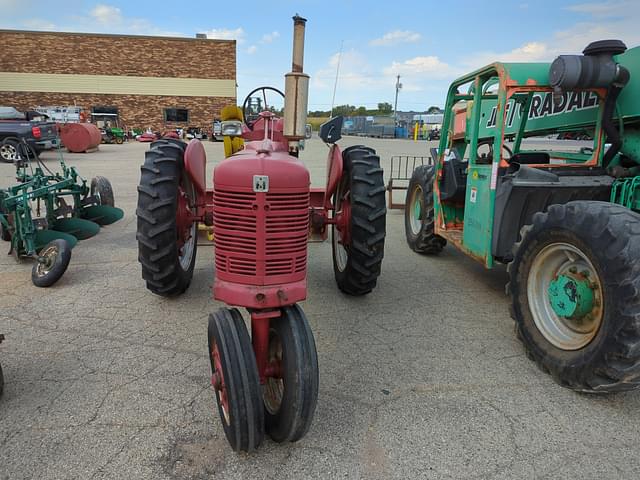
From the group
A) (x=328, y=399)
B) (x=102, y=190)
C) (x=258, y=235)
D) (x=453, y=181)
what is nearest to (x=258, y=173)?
(x=258, y=235)

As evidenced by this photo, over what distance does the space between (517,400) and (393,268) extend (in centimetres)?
267

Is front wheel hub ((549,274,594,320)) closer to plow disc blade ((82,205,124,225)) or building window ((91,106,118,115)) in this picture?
plow disc blade ((82,205,124,225))

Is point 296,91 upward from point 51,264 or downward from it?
upward

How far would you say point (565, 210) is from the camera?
299cm

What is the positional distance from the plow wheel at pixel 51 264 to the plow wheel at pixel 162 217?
1.11 metres

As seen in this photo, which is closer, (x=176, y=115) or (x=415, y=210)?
(x=415, y=210)

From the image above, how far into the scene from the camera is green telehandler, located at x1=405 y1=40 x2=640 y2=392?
2.63 m

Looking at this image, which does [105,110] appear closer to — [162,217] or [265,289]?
[162,217]

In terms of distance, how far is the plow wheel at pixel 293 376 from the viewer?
218 cm

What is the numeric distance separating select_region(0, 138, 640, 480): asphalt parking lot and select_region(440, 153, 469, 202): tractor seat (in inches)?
44.0

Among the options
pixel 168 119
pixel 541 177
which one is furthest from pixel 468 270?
pixel 168 119

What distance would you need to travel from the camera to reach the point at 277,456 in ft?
7.68

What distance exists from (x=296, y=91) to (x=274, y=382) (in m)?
1.57

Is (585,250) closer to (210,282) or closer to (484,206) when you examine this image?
(484,206)
